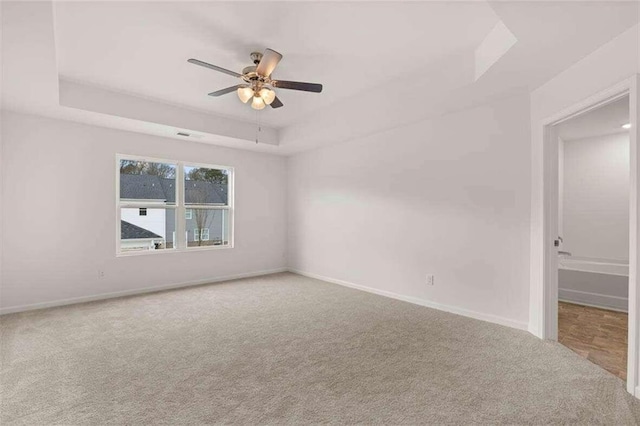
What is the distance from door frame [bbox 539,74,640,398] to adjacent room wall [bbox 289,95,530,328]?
24cm

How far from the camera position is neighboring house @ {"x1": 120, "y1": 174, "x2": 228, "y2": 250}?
480 centimetres

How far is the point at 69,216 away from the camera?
13.8 feet

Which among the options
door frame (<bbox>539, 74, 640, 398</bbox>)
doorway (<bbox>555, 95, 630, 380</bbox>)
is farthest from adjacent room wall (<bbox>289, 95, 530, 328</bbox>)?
doorway (<bbox>555, 95, 630, 380</bbox>)

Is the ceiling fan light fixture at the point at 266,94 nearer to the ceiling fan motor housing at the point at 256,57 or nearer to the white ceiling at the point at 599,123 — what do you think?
the ceiling fan motor housing at the point at 256,57

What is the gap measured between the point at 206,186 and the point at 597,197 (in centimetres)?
666

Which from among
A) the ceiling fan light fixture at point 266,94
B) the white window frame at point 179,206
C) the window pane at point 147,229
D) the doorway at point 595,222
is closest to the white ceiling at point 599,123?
the doorway at point 595,222

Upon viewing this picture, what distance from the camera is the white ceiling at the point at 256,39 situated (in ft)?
7.69

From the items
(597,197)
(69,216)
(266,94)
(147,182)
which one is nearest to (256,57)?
(266,94)

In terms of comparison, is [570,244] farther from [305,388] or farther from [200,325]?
[200,325]

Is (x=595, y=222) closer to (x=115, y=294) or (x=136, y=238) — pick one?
(x=136, y=238)

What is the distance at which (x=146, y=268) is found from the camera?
4.84 m

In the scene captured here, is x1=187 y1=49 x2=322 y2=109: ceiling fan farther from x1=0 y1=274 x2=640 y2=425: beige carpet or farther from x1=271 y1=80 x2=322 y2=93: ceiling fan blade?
x1=0 y1=274 x2=640 y2=425: beige carpet

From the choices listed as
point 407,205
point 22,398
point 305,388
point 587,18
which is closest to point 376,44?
point 587,18

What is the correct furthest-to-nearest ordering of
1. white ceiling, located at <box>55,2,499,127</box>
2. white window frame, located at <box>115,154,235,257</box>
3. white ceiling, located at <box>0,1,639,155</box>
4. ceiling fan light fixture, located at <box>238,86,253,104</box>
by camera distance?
white window frame, located at <box>115,154,235,257</box> → ceiling fan light fixture, located at <box>238,86,253,104</box> → white ceiling, located at <box>55,2,499,127</box> → white ceiling, located at <box>0,1,639,155</box>
